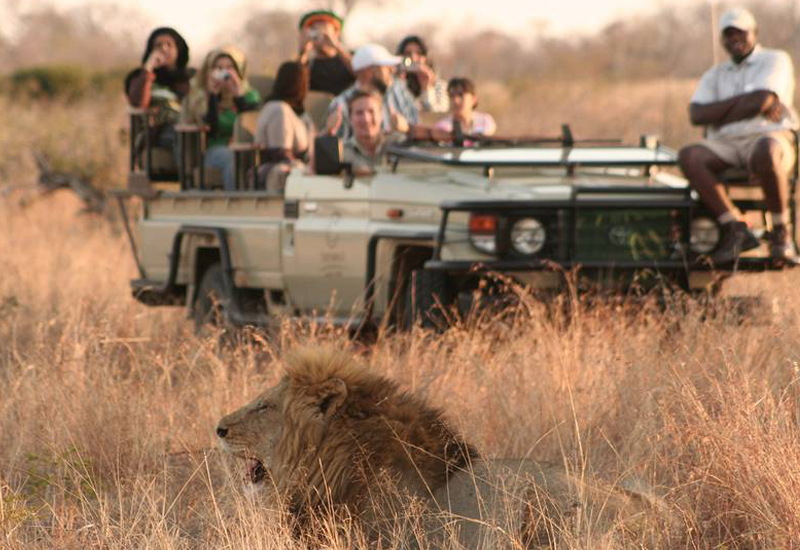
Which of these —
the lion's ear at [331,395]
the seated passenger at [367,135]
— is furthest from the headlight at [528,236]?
the lion's ear at [331,395]

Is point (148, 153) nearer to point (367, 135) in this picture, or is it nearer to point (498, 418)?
point (367, 135)

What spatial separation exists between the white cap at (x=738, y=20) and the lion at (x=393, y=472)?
4391 millimetres

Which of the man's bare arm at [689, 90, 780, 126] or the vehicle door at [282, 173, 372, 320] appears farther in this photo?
the vehicle door at [282, 173, 372, 320]

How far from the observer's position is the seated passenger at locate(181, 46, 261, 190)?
35.0 feet

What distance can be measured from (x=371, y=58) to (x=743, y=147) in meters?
2.73

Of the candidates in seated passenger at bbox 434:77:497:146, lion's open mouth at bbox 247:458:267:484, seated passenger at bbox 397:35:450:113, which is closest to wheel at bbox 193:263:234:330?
seated passenger at bbox 434:77:497:146

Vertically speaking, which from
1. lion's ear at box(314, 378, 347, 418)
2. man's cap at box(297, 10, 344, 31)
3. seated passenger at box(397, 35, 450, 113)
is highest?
man's cap at box(297, 10, 344, 31)

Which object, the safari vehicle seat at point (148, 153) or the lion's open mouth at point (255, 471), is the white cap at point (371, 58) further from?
the lion's open mouth at point (255, 471)

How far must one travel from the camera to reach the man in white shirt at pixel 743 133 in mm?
7707

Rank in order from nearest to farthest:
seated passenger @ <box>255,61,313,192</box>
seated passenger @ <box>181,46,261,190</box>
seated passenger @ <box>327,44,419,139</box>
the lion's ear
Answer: the lion's ear
seated passenger @ <box>327,44,419,139</box>
seated passenger @ <box>255,61,313,192</box>
seated passenger @ <box>181,46,261,190</box>

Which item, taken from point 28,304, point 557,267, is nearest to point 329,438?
point 557,267

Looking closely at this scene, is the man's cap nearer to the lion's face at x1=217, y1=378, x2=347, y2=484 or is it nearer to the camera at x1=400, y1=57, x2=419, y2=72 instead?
the camera at x1=400, y1=57, x2=419, y2=72

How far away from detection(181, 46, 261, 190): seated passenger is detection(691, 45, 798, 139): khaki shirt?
3.49 m

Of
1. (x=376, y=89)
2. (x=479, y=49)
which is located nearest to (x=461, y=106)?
(x=376, y=89)
